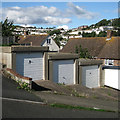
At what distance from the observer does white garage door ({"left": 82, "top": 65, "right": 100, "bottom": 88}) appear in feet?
63.9

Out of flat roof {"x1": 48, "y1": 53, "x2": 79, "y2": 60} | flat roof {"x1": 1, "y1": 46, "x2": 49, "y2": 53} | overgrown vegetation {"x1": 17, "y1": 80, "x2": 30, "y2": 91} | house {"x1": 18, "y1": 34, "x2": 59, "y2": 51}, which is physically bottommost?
overgrown vegetation {"x1": 17, "y1": 80, "x2": 30, "y2": 91}

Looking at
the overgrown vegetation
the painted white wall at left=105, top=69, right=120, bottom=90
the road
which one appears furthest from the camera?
the painted white wall at left=105, top=69, right=120, bottom=90

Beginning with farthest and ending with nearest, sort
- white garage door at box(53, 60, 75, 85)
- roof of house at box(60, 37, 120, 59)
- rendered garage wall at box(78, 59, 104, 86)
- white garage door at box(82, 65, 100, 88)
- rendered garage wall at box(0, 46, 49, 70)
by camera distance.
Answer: roof of house at box(60, 37, 120, 59) → white garage door at box(82, 65, 100, 88) → rendered garage wall at box(78, 59, 104, 86) → white garage door at box(53, 60, 75, 85) → rendered garage wall at box(0, 46, 49, 70)

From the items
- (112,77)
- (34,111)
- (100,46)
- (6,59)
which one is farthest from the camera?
(100,46)

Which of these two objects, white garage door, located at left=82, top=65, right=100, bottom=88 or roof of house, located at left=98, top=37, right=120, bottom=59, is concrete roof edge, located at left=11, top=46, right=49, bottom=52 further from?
roof of house, located at left=98, top=37, right=120, bottom=59

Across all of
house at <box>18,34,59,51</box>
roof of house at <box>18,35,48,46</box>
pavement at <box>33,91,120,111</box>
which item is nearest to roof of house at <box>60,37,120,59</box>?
house at <box>18,34,59,51</box>

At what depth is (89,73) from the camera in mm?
19859

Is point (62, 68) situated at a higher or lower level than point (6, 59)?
lower

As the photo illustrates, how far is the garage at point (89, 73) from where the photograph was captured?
19.1m

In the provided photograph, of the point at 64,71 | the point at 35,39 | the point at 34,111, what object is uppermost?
the point at 35,39

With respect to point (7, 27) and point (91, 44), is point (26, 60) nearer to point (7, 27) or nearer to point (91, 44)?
point (7, 27)

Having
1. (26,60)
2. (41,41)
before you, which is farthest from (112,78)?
(41,41)

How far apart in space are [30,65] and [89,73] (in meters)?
6.31

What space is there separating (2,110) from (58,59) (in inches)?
445
